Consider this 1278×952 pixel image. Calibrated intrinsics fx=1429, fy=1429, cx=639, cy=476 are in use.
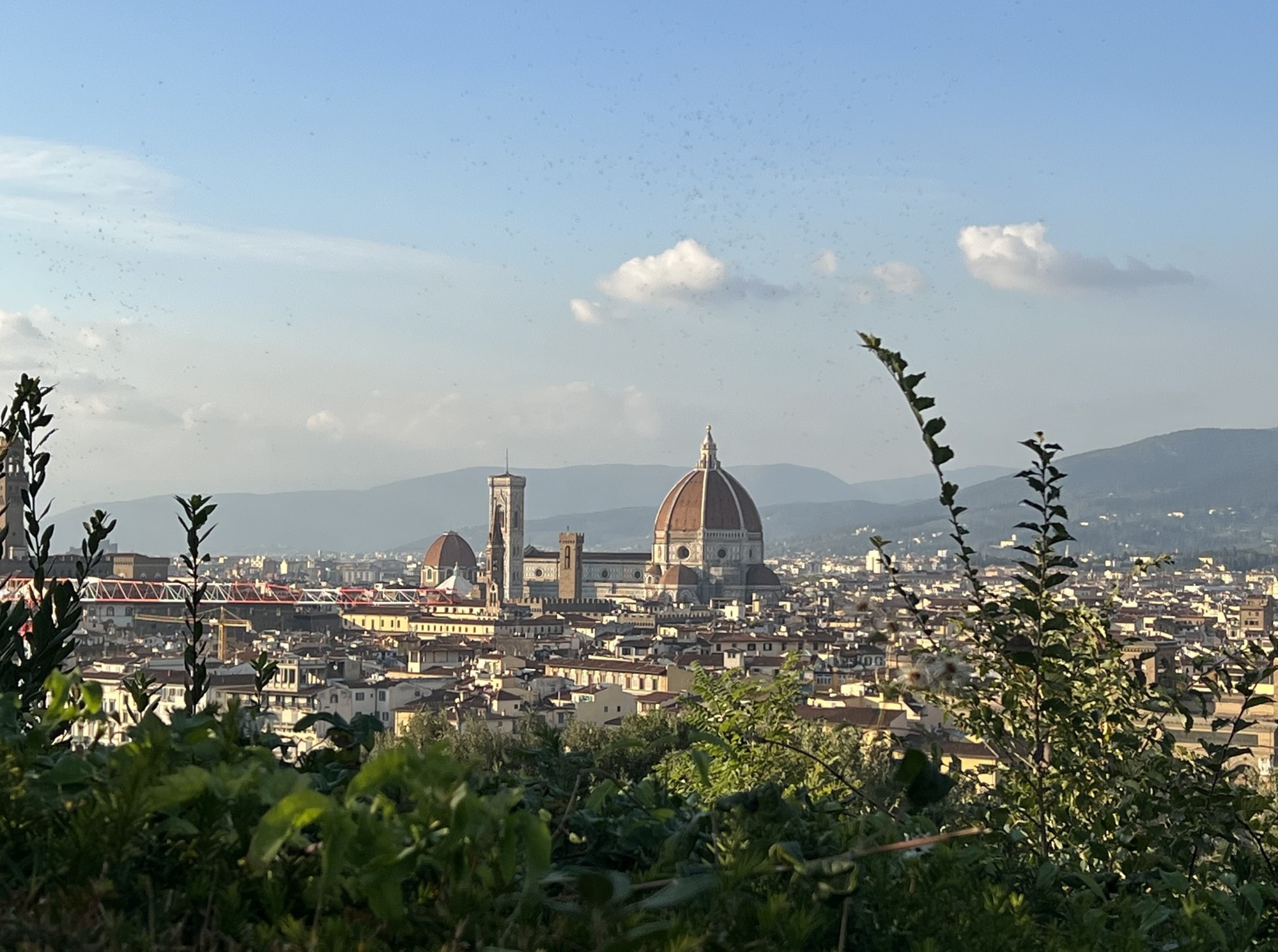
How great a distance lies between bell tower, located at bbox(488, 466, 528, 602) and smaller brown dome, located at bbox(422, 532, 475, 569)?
1078 centimetres

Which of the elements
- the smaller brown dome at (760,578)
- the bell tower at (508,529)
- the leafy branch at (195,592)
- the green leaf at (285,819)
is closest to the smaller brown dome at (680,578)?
the smaller brown dome at (760,578)

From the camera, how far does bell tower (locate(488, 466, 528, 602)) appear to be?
271 ft

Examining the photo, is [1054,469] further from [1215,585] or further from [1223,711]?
[1215,585]

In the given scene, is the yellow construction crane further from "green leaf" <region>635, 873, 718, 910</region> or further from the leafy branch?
"green leaf" <region>635, 873, 718, 910</region>

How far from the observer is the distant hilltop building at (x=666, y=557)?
8138 cm

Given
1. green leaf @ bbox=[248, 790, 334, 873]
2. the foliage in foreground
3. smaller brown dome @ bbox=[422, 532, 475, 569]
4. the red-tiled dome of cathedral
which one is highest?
the red-tiled dome of cathedral

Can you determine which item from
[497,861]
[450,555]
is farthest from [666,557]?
[497,861]

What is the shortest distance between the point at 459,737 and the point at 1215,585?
9032cm

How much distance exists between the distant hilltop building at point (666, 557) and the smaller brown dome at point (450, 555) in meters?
7.66

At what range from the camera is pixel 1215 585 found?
98000mm

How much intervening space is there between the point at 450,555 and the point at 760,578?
76.9ft

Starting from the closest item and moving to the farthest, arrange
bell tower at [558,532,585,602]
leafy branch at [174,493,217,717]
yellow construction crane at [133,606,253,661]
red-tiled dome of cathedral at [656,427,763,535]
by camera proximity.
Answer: leafy branch at [174,493,217,717] < yellow construction crane at [133,606,253,661] < bell tower at [558,532,585,602] < red-tiled dome of cathedral at [656,427,763,535]

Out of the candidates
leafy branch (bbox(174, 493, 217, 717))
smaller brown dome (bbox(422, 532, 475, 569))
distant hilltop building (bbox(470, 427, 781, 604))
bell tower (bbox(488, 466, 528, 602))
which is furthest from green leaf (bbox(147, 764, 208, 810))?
smaller brown dome (bbox(422, 532, 475, 569))

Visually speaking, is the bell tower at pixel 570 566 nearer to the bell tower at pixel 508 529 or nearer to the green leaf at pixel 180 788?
the bell tower at pixel 508 529
